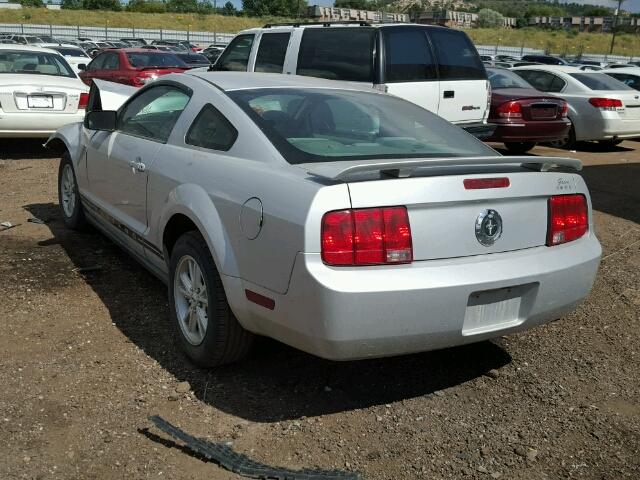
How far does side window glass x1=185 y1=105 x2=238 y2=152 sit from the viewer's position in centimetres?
385

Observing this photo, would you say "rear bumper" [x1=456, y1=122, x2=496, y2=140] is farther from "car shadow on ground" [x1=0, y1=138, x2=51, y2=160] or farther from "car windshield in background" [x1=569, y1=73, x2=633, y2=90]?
"car shadow on ground" [x1=0, y1=138, x2=51, y2=160]

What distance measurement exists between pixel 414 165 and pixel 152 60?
44.1 feet

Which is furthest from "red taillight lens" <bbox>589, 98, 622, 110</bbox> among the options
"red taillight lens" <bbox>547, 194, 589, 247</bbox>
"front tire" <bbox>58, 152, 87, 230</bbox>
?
"red taillight lens" <bbox>547, 194, 589, 247</bbox>

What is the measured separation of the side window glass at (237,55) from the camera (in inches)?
383

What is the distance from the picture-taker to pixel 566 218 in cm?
364

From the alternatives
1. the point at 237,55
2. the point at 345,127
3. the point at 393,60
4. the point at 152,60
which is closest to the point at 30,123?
the point at 237,55

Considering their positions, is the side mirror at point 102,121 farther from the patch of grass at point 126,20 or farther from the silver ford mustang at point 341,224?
the patch of grass at point 126,20

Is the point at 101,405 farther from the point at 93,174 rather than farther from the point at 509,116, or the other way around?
the point at 509,116

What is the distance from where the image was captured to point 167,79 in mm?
4754

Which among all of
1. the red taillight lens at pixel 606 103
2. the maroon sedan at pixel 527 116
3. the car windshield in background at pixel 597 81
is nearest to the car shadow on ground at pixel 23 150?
the maroon sedan at pixel 527 116

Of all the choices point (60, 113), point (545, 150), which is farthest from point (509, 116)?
point (60, 113)

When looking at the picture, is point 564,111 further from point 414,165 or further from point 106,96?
point 414,165

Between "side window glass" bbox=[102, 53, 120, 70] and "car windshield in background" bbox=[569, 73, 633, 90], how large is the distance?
9.13 metres

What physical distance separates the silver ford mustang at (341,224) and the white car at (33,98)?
5.78 meters
